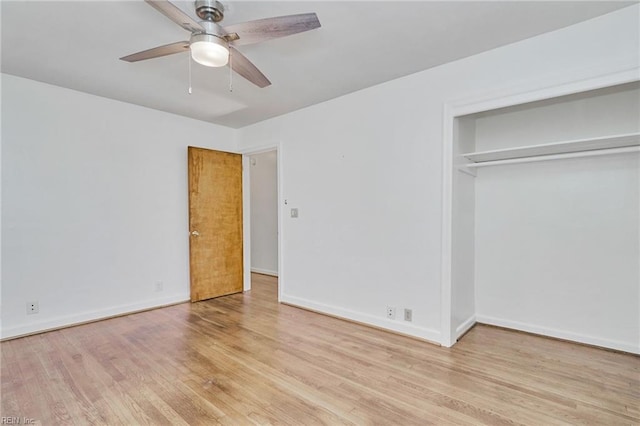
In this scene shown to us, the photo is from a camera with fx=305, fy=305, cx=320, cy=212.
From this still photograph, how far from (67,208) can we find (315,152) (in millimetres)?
2807

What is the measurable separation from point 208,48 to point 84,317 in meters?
3.32

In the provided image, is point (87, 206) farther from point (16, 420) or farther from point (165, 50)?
point (165, 50)

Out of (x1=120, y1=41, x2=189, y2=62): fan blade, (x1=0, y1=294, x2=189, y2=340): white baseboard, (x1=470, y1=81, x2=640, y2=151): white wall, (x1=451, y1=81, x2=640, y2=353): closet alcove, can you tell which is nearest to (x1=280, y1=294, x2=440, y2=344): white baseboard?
(x1=451, y1=81, x2=640, y2=353): closet alcove

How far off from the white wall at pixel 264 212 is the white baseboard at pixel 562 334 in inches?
151

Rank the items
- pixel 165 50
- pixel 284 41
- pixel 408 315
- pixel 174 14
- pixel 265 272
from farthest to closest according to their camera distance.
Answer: pixel 265 272 < pixel 408 315 < pixel 284 41 < pixel 165 50 < pixel 174 14

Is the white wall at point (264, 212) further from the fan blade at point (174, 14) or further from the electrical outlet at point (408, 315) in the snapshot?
the fan blade at point (174, 14)

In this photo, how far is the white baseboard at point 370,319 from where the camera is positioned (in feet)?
9.41

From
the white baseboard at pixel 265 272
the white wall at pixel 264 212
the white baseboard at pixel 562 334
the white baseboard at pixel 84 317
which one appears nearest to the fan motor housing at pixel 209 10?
the white baseboard at pixel 84 317

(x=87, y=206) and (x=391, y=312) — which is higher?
(x=87, y=206)

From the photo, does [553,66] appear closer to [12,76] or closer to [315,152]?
[315,152]

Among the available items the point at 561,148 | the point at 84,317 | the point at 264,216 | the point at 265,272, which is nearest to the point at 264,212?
the point at 264,216

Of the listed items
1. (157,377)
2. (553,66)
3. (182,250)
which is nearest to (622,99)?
(553,66)

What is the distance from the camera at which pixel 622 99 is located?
2590 mm

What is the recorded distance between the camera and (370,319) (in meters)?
3.26
